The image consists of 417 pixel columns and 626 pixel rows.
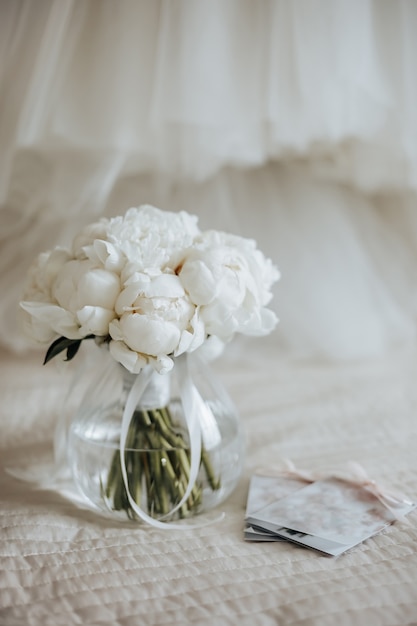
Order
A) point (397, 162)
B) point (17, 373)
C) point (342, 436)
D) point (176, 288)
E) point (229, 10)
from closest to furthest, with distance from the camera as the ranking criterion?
point (176, 288)
point (342, 436)
point (229, 10)
point (17, 373)
point (397, 162)

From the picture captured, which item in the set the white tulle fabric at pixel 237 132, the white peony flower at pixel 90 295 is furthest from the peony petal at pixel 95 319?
the white tulle fabric at pixel 237 132

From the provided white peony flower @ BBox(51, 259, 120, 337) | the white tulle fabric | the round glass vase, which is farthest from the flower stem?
the white tulle fabric

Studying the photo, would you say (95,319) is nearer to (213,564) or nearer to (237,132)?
(213,564)

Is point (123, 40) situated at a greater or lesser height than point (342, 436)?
greater

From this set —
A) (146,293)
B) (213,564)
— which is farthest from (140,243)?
(213,564)

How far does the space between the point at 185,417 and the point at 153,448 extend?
0.04m

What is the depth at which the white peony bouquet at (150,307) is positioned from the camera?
0.57 m

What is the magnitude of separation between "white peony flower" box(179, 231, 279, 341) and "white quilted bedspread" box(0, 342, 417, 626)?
20 centimetres

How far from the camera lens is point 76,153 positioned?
3.73 feet

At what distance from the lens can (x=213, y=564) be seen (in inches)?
22.9

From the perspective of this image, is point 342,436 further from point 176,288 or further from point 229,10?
point 229,10

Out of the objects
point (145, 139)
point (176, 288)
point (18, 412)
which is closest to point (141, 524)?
point (176, 288)

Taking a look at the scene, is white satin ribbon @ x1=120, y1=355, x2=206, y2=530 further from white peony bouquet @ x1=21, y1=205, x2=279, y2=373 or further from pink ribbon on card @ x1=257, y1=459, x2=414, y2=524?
pink ribbon on card @ x1=257, y1=459, x2=414, y2=524

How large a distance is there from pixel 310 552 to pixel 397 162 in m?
0.84
